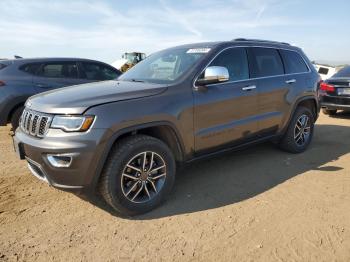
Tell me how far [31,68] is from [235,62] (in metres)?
4.49

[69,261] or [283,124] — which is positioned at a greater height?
[283,124]

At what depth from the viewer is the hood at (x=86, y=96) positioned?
3312 millimetres

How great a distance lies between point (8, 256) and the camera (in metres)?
3.00

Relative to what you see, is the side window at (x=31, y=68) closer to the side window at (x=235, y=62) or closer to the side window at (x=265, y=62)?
the side window at (x=235, y=62)

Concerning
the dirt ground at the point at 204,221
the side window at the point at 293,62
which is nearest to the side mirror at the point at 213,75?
the dirt ground at the point at 204,221

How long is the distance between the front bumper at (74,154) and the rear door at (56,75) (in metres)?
4.07

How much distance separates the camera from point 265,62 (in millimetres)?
5121

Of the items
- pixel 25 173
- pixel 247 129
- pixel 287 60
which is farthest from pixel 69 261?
pixel 287 60

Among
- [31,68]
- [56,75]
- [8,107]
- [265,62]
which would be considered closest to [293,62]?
[265,62]

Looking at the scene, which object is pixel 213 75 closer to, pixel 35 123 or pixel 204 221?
pixel 204 221

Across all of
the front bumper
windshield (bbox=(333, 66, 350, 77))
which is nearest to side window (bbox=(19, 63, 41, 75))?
the front bumper

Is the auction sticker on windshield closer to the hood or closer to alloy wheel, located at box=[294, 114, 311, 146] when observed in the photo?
the hood

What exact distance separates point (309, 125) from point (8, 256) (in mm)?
4917

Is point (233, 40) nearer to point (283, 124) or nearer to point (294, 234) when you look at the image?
point (283, 124)
